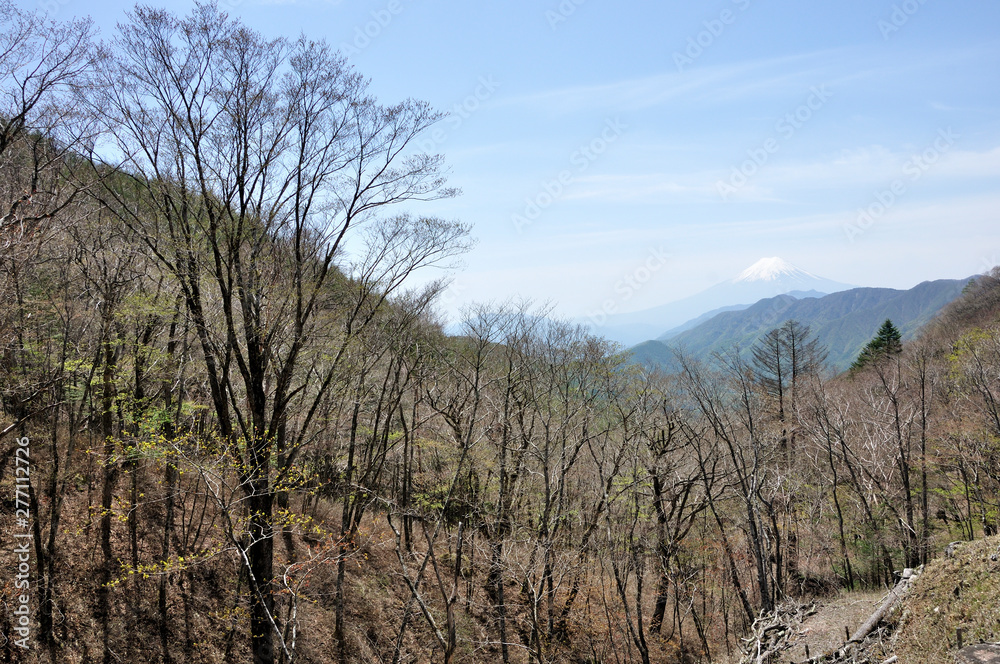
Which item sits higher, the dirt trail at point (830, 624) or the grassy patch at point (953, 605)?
the grassy patch at point (953, 605)

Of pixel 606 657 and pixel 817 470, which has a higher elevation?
pixel 817 470

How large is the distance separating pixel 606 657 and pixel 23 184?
19302 mm

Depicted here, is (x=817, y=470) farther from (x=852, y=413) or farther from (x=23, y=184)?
(x=23, y=184)

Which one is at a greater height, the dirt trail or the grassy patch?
the grassy patch

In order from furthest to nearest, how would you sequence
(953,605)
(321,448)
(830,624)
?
(321,448)
(830,624)
(953,605)

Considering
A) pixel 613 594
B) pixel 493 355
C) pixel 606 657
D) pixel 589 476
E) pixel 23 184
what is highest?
pixel 23 184

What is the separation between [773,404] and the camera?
26.4 m

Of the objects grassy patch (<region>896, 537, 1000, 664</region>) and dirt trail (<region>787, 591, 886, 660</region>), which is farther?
dirt trail (<region>787, 591, 886, 660</region>)

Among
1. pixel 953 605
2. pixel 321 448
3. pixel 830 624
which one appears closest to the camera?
pixel 953 605

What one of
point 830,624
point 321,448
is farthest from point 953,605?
point 321,448

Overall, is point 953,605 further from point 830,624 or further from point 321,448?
point 321,448

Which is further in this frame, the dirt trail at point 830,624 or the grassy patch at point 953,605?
the dirt trail at point 830,624

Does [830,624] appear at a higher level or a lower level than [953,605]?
lower

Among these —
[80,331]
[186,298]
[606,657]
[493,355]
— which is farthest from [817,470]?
[80,331]
